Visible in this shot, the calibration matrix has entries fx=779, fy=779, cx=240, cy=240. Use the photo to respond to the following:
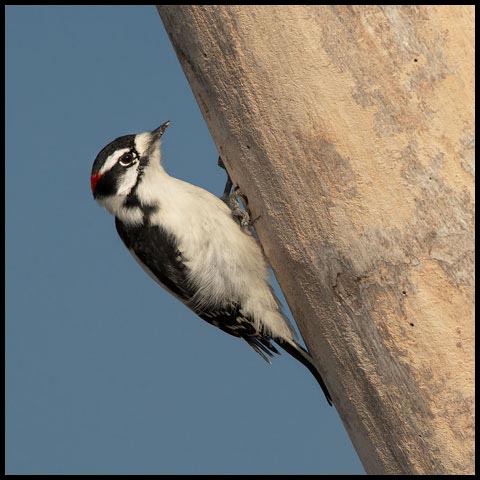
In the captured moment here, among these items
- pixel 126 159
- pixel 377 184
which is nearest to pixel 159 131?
pixel 126 159

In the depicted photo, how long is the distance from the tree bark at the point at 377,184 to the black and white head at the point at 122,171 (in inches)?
51.8

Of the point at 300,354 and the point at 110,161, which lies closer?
the point at 300,354

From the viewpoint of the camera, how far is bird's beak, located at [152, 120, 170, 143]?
4.75 meters

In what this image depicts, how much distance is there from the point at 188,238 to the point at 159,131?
0.73m

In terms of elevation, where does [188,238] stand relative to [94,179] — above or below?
below

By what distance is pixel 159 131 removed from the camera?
478cm

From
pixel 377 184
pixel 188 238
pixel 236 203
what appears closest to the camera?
pixel 377 184

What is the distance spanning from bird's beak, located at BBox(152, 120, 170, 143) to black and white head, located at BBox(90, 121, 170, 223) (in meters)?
0.07

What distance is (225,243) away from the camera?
4492 mm

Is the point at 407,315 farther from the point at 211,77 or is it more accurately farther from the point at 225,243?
the point at 225,243

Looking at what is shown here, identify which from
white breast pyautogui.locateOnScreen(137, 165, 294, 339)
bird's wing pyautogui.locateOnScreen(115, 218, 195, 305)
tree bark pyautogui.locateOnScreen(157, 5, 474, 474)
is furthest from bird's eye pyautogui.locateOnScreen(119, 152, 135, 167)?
tree bark pyautogui.locateOnScreen(157, 5, 474, 474)

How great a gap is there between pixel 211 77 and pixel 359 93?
0.73m

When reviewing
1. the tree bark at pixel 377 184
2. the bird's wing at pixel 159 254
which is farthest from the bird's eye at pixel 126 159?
the tree bark at pixel 377 184

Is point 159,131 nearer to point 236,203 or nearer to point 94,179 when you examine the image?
point 94,179
